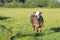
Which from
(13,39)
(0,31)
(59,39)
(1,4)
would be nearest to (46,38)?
(59,39)

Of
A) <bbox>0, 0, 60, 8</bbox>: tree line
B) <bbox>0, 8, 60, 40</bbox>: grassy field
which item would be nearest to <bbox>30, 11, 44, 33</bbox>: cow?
<bbox>0, 8, 60, 40</bbox>: grassy field

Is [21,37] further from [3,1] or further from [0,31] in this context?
[3,1]

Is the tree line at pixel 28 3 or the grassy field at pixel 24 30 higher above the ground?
the grassy field at pixel 24 30

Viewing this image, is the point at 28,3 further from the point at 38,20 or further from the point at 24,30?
the point at 38,20

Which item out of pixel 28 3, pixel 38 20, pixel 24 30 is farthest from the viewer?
pixel 28 3

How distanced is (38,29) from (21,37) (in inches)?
101

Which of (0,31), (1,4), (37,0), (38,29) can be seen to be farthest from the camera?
(37,0)

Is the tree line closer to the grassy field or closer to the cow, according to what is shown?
the grassy field

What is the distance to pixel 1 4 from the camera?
6250cm

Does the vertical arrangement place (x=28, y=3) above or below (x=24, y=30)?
below

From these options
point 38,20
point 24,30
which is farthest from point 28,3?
point 38,20

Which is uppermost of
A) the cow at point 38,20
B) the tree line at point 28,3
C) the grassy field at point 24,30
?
the cow at point 38,20

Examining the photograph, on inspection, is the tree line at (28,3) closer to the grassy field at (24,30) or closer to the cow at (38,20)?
the grassy field at (24,30)

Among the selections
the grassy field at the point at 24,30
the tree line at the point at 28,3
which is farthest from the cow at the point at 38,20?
the tree line at the point at 28,3
